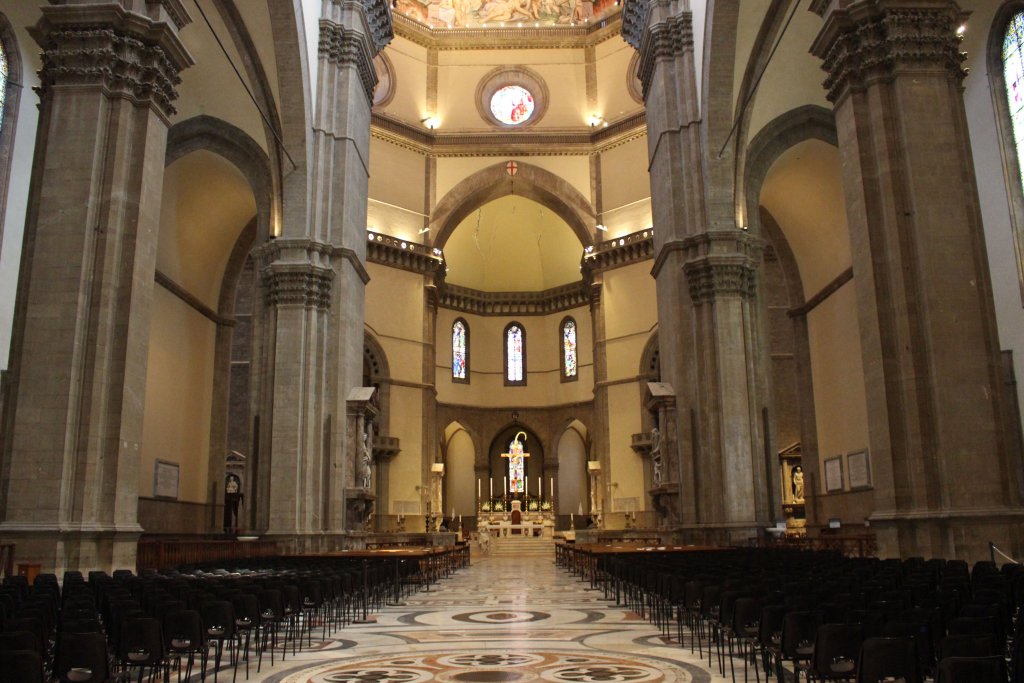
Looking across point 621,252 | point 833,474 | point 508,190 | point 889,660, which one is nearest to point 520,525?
point 621,252

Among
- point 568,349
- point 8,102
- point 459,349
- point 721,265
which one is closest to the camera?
point 8,102

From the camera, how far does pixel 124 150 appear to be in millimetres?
12414

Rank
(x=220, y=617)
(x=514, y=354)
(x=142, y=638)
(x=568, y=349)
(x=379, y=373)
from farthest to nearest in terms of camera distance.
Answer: (x=514, y=354), (x=568, y=349), (x=379, y=373), (x=220, y=617), (x=142, y=638)

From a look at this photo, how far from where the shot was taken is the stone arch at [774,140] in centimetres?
2147

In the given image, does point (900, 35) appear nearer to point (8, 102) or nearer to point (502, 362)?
point (8, 102)

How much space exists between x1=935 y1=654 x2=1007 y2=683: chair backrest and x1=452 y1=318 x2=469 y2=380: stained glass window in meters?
41.9

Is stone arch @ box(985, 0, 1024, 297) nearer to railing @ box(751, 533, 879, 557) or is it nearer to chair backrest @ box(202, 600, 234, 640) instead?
railing @ box(751, 533, 879, 557)

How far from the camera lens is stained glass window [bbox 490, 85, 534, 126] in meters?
43.1

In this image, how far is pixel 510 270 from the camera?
4941cm

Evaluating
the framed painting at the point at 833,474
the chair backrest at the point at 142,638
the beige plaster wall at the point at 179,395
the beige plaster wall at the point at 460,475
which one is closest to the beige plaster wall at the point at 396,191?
the beige plaster wall at the point at 460,475

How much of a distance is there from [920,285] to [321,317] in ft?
47.3

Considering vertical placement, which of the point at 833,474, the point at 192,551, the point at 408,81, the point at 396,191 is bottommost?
the point at 192,551

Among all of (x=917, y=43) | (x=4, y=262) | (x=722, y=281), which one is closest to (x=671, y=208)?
(x=722, y=281)

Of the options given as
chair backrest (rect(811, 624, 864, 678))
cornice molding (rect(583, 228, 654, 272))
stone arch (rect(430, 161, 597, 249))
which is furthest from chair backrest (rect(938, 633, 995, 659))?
stone arch (rect(430, 161, 597, 249))
